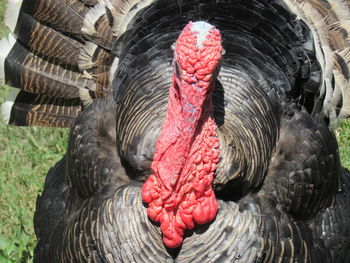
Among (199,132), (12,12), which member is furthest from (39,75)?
(199,132)

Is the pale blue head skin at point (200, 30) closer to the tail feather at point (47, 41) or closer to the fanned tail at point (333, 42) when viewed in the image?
the fanned tail at point (333, 42)

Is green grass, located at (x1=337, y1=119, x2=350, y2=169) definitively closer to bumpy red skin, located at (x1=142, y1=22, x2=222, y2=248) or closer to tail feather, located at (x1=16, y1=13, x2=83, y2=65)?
tail feather, located at (x1=16, y1=13, x2=83, y2=65)

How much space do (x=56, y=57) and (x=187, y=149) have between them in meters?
1.77

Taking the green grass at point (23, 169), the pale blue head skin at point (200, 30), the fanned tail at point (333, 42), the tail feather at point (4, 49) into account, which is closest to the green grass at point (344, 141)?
the fanned tail at point (333, 42)

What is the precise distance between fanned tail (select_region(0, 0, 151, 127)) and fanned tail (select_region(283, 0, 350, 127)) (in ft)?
3.51

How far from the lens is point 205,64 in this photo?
7.71 ft

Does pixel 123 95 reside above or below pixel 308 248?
above

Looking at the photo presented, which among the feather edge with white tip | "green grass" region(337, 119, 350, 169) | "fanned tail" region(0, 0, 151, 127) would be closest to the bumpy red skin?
"fanned tail" region(0, 0, 151, 127)

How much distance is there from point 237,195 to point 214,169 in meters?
0.26

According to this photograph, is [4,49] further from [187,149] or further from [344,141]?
[344,141]

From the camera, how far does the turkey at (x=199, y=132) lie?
8.43 ft

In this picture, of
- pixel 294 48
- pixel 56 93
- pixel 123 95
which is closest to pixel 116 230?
pixel 123 95

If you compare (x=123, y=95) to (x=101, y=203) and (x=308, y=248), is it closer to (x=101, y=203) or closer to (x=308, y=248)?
(x=101, y=203)

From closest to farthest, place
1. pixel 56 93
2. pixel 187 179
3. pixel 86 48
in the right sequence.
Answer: pixel 187 179
pixel 86 48
pixel 56 93
